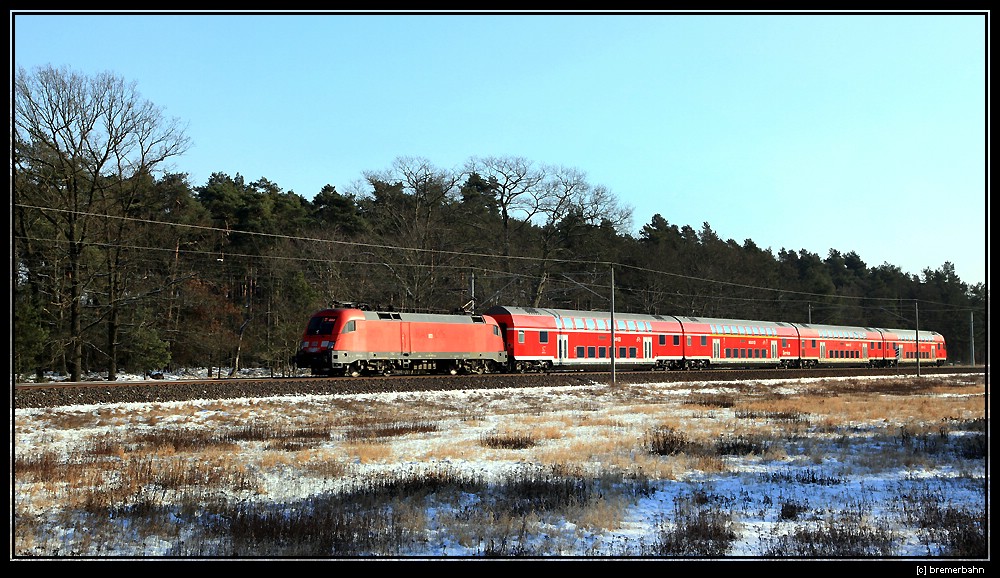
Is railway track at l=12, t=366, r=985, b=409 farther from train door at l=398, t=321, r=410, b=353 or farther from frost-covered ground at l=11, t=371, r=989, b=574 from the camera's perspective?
train door at l=398, t=321, r=410, b=353

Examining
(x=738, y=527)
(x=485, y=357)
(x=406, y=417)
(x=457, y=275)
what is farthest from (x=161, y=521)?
(x=457, y=275)

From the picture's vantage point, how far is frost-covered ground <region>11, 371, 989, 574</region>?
349 inches

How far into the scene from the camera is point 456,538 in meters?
8.70

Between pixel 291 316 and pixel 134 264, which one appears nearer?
pixel 134 264

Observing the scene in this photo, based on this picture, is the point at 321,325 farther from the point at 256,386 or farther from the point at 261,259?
the point at 261,259

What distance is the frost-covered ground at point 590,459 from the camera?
29.1 ft

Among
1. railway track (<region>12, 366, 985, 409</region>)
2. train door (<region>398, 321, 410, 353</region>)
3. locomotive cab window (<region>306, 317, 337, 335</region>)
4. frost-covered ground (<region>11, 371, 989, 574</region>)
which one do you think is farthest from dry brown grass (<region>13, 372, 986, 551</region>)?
train door (<region>398, 321, 410, 353</region>)

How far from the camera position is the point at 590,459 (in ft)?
46.2

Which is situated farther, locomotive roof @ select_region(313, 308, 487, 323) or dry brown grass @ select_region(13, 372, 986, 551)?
locomotive roof @ select_region(313, 308, 487, 323)

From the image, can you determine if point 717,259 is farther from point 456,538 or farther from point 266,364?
point 456,538

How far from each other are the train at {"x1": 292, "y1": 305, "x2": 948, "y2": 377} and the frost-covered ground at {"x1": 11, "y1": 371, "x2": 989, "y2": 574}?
22.9 ft

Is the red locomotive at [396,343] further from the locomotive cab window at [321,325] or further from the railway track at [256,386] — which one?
the railway track at [256,386]

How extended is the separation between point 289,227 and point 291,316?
14769 millimetres
